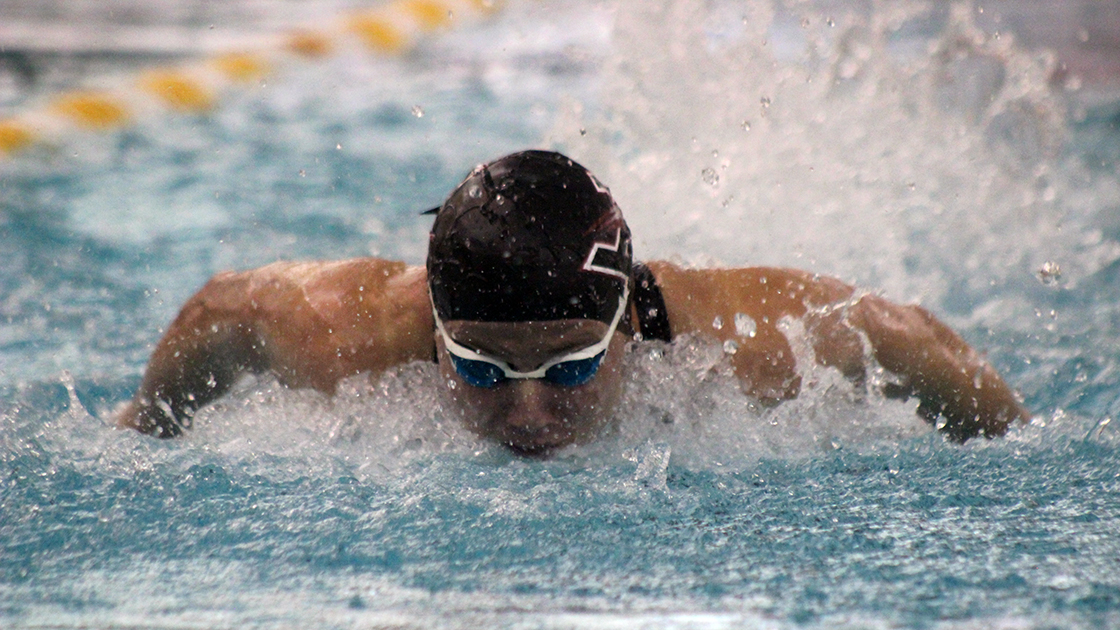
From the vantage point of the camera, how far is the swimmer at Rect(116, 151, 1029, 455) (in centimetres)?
211

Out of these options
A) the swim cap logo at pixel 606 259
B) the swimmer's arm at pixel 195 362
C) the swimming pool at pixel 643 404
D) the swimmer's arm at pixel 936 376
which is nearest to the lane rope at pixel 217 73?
the swimming pool at pixel 643 404

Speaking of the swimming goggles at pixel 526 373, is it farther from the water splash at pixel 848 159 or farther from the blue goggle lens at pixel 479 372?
the water splash at pixel 848 159

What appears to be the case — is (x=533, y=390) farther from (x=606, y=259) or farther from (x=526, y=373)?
(x=606, y=259)

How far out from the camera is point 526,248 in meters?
2.08

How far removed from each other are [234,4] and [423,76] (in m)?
2.78

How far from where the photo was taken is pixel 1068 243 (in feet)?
14.0

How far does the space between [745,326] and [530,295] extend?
59 centimetres

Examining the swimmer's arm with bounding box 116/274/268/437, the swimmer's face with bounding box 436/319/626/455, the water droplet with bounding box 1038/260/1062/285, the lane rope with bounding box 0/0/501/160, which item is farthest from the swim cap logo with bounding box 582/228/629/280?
the lane rope with bounding box 0/0/501/160

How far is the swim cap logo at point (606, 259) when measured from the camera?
2141 mm

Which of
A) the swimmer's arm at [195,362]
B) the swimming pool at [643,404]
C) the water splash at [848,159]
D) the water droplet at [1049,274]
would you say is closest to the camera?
the swimming pool at [643,404]

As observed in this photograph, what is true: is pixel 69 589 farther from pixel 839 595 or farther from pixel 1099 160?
pixel 1099 160

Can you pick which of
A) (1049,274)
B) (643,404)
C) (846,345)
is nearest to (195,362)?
(643,404)

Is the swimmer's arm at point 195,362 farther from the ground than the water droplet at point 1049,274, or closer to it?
closer to it

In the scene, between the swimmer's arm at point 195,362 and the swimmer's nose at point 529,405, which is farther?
the swimmer's arm at point 195,362
